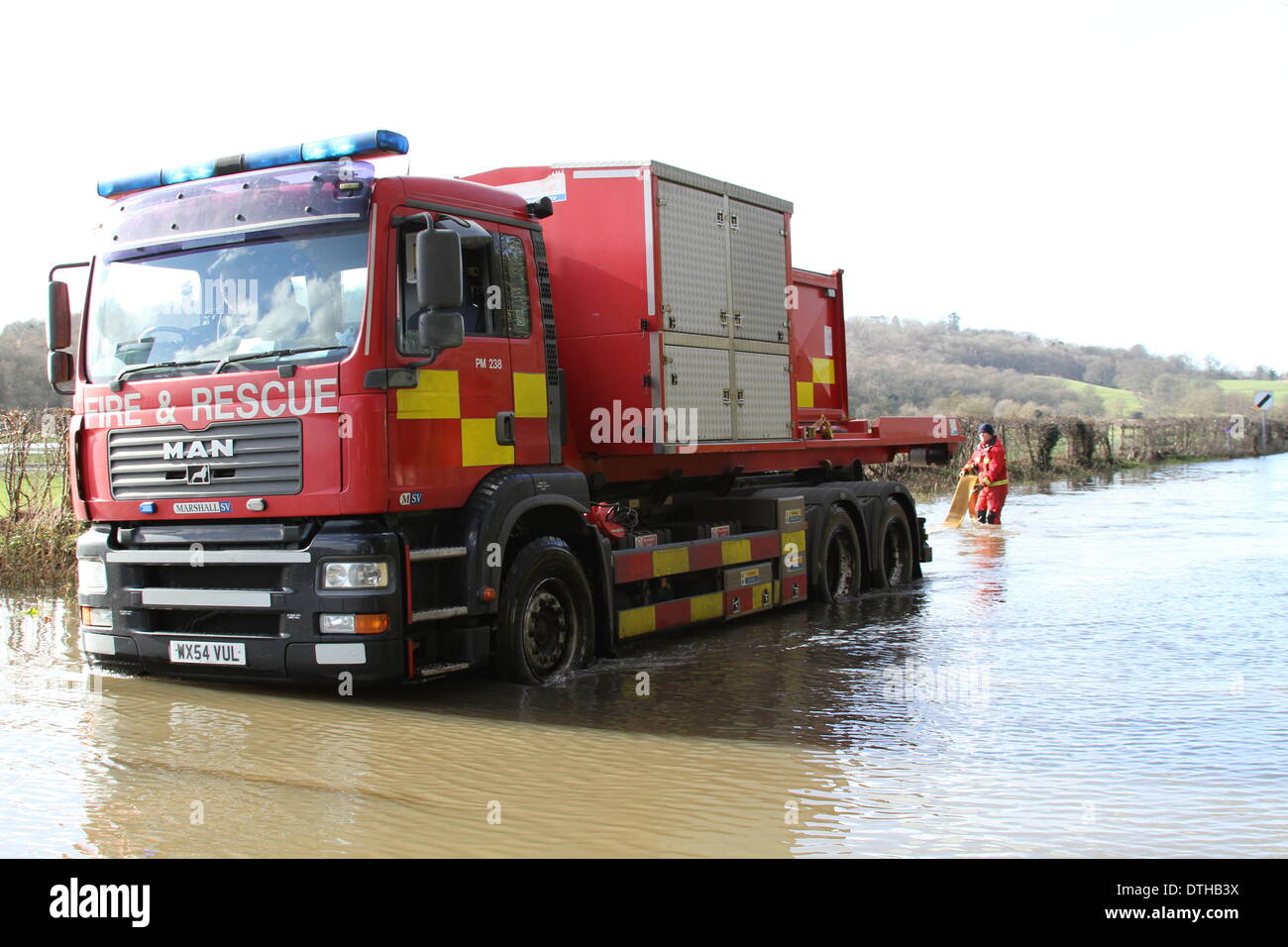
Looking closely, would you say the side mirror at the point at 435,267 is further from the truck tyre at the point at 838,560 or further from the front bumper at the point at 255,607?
the truck tyre at the point at 838,560

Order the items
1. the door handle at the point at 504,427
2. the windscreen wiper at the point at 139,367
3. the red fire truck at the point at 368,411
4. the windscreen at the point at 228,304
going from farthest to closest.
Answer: the door handle at the point at 504,427, the windscreen wiper at the point at 139,367, the windscreen at the point at 228,304, the red fire truck at the point at 368,411

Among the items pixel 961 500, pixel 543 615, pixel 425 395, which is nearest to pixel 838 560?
pixel 543 615

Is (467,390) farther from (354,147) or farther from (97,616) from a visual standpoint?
(97,616)

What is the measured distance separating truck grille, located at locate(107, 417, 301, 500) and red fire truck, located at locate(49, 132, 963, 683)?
2 centimetres

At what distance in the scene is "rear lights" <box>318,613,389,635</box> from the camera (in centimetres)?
646

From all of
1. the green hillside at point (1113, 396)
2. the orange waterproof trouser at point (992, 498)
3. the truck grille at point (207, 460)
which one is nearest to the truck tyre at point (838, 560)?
the truck grille at point (207, 460)

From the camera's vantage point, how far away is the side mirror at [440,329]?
21.4ft

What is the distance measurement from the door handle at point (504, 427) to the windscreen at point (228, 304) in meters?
1.18

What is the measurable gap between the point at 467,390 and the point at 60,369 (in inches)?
104

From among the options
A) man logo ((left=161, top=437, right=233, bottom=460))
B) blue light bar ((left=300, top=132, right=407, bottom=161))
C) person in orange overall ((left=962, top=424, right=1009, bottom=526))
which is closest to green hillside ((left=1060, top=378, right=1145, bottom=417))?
person in orange overall ((left=962, top=424, right=1009, bottom=526))

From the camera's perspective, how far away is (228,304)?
6891 millimetres

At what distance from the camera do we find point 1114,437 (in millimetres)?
41094
